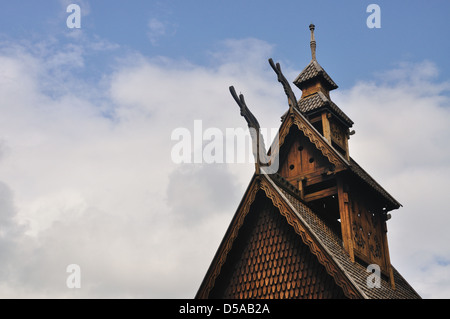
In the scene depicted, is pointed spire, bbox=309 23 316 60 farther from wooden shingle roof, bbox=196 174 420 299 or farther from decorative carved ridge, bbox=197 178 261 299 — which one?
decorative carved ridge, bbox=197 178 261 299

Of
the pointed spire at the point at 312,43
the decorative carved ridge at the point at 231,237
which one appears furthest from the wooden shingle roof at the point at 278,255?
the pointed spire at the point at 312,43

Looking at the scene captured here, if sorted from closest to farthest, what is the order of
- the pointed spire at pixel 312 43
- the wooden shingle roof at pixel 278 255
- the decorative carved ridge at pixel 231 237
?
the wooden shingle roof at pixel 278 255, the decorative carved ridge at pixel 231 237, the pointed spire at pixel 312 43

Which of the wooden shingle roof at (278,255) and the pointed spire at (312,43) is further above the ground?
the pointed spire at (312,43)

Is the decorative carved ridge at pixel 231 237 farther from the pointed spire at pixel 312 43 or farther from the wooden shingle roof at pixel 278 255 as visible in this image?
the pointed spire at pixel 312 43

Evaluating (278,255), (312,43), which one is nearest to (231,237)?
(278,255)

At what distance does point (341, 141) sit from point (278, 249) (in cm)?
670

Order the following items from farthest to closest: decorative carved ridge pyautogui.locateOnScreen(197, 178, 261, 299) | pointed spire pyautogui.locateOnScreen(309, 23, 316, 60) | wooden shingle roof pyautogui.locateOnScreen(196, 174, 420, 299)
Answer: pointed spire pyautogui.locateOnScreen(309, 23, 316, 60), decorative carved ridge pyautogui.locateOnScreen(197, 178, 261, 299), wooden shingle roof pyautogui.locateOnScreen(196, 174, 420, 299)

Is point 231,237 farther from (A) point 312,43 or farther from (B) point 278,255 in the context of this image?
(A) point 312,43

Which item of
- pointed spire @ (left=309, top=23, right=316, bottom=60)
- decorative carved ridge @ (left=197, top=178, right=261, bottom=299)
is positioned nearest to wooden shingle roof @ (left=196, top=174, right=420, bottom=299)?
decorative carved ridge @ (left=197, top=178, right=261, bottom=299)

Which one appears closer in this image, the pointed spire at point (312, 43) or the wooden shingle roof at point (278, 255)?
the wooden shingle roof at point (278, 255)

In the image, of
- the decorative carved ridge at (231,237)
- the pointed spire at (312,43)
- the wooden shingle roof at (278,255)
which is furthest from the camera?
the pointed spire at (312,43)
